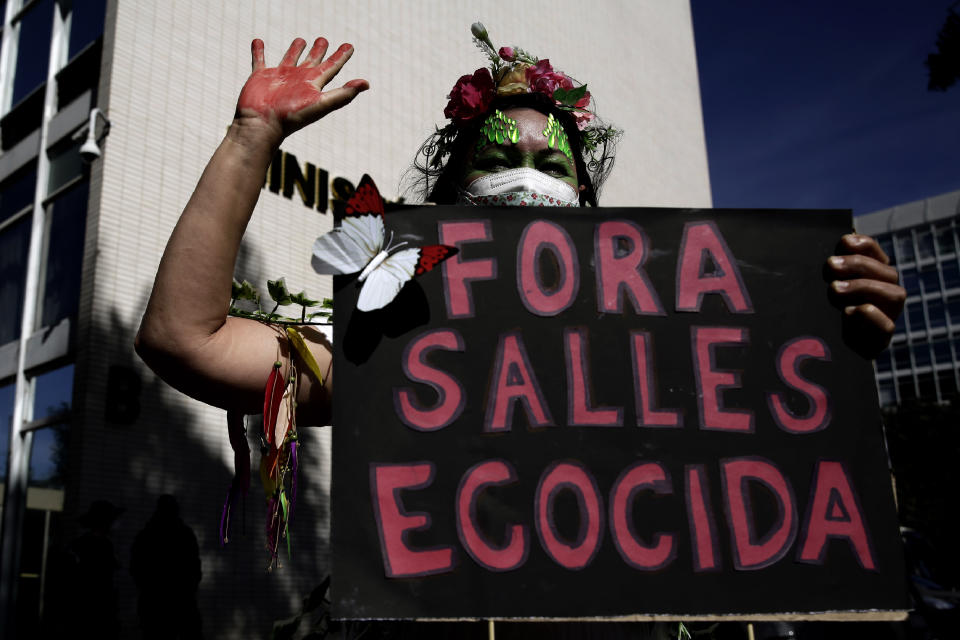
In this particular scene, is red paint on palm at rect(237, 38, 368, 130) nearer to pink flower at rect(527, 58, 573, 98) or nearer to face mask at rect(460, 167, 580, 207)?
face mask at rect(460, 167, 580, 207)

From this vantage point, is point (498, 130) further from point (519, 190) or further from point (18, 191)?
point (18, 191)

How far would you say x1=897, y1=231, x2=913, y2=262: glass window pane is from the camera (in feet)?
170

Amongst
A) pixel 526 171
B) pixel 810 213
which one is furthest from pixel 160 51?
pixel 810 213

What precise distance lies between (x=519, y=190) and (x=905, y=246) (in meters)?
56.4

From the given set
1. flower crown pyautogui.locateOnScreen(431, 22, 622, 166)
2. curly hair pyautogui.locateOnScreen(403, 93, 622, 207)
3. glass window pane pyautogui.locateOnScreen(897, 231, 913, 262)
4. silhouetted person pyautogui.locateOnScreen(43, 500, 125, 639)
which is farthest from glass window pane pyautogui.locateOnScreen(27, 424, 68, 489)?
glass window pane pyautogui.locateOnScreen(897, 231, 913, 262)

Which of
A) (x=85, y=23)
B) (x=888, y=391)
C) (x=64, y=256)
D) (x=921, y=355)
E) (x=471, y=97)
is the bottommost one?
(x=471, y=97)

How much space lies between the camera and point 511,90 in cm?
236

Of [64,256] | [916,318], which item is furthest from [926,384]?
[64,256]

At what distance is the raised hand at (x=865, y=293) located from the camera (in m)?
1.74

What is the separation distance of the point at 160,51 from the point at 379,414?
776cm

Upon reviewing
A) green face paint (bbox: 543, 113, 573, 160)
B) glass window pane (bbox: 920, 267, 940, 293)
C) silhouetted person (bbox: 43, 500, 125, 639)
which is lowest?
silhouetted person (bbox: 43, 500, 125, 639)

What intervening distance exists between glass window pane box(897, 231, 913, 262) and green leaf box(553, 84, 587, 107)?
55.3 metres

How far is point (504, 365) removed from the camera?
1.68 metres

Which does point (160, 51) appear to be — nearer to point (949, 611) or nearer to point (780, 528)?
point (780, 528)
